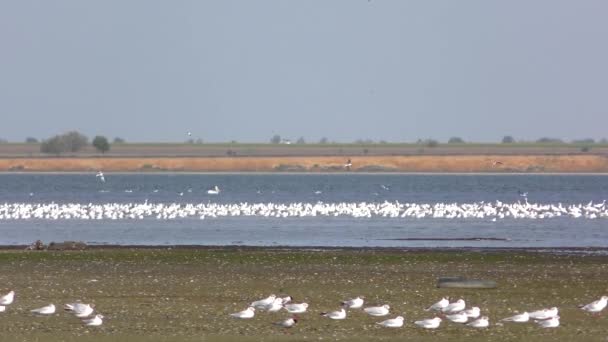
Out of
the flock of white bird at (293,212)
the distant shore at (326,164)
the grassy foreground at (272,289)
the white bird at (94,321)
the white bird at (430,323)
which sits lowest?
the distant shore at (326,164)

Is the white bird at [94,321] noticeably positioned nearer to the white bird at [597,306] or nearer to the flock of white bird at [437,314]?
the flock of white bird at [437,314]

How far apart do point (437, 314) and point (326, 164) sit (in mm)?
139734

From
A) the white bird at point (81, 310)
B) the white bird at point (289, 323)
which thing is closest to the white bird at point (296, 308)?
the white bird at point (289, 323)

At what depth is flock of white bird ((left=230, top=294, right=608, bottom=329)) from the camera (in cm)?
1900

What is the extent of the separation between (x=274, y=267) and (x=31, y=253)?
6.90 meters

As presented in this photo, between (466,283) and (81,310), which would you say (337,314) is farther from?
(466,283)

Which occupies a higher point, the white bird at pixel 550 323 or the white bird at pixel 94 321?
the white bird at pixel 550 323

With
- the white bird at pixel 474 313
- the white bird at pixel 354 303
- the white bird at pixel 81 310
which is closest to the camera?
the white bird at pixel 474 313

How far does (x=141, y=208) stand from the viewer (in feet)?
185

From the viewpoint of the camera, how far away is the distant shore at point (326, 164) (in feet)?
493

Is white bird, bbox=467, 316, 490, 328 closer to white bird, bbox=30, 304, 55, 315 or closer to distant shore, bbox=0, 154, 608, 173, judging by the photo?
white bird, bbox=30, 304, 55, 315

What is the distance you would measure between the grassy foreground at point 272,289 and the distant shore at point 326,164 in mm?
116071

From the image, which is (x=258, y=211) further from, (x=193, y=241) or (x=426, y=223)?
(x=193, y=241)

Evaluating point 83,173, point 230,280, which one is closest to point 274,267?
point 230,280
